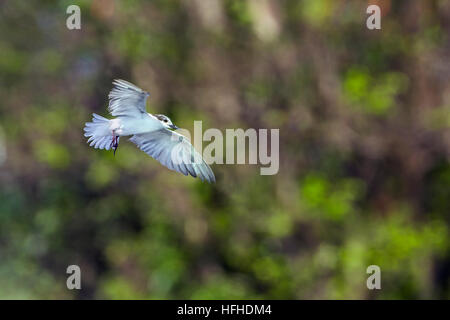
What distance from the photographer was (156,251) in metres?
8.84

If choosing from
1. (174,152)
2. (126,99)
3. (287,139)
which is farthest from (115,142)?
(287,139)

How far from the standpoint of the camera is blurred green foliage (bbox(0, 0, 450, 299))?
7.67 m

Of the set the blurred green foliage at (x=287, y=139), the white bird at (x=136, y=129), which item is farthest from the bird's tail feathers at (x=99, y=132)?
the blurred green foliage at (x=287, y=139)

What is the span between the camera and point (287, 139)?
774 centimetres

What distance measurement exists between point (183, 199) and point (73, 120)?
5.45 ft

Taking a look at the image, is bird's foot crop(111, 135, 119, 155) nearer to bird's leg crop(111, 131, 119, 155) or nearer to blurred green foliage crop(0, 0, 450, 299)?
bird's leg crop(111, 131, 119, 155)

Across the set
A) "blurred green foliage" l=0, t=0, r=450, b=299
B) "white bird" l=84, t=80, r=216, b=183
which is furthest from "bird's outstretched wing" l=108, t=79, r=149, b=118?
"blurred green foliage" l=0, t=0, r=450, b=299

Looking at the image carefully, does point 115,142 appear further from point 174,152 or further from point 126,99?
point 174,152

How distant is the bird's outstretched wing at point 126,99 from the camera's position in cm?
124

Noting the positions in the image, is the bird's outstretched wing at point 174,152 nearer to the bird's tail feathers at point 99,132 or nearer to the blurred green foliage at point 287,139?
the bird's tail feathers at point 99,132
